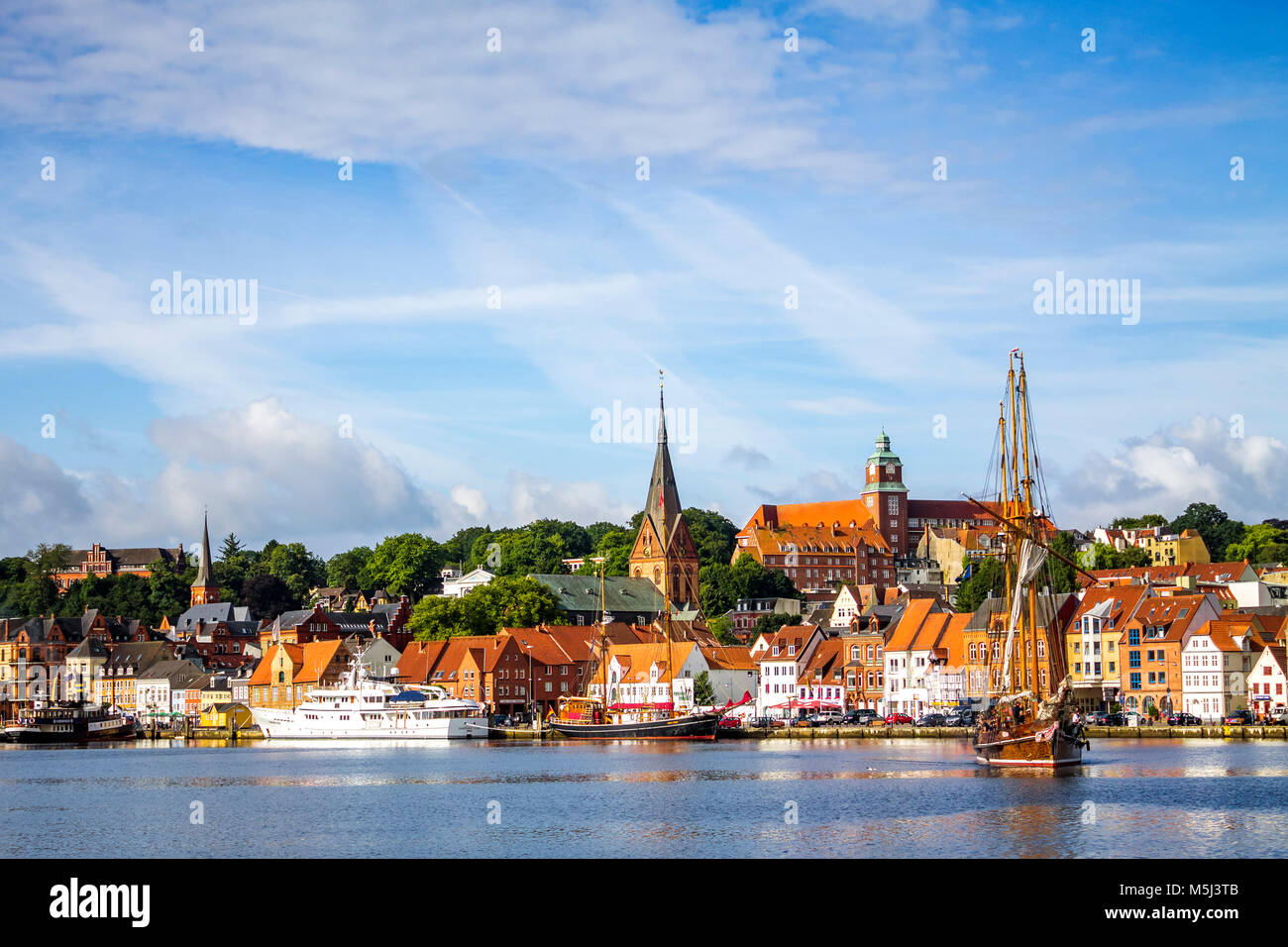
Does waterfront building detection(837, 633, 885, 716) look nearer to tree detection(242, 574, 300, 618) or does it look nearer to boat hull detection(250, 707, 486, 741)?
boat hull detection(250, 707, 486, 741)

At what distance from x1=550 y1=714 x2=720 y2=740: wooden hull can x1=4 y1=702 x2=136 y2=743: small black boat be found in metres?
42.8

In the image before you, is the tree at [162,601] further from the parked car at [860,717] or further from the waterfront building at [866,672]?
the parked car at [860,717]

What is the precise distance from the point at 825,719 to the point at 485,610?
1705 inches

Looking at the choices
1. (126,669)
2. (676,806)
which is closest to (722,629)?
(126,669)

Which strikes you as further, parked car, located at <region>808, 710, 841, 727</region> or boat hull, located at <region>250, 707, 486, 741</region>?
boat hull, located at <region>250, 707, 486, 741</region>

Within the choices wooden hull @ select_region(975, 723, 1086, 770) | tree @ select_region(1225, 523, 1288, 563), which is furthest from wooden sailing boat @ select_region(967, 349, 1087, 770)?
tree @ select_region(1225, 523, 1288, 563)

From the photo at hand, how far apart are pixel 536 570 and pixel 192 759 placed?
113376mm

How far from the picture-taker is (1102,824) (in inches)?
1571

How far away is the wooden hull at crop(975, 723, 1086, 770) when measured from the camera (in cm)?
6084

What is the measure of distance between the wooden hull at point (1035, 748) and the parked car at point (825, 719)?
4024 centimetres

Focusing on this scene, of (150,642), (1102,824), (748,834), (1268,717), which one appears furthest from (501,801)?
(150,642)

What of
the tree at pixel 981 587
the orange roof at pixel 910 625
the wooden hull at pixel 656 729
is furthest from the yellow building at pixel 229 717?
the tree at pixel 981 587
